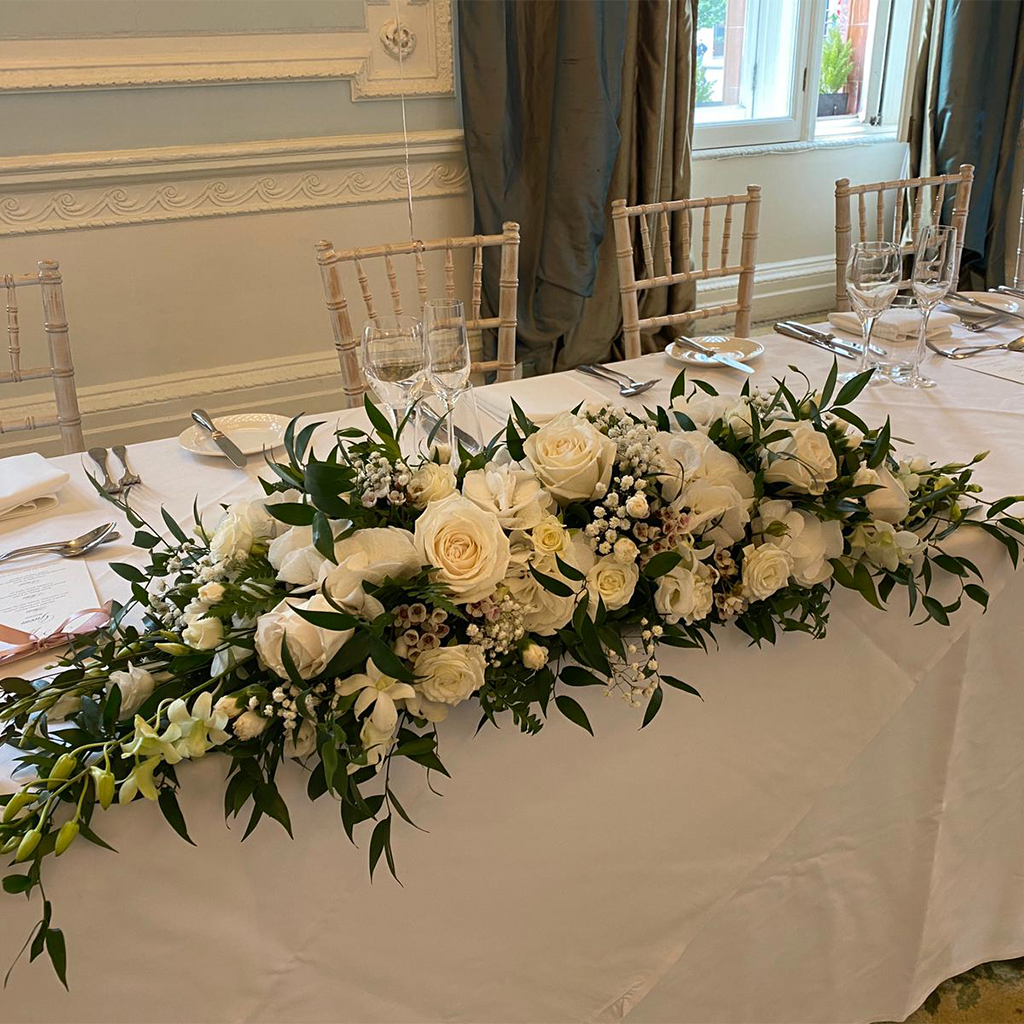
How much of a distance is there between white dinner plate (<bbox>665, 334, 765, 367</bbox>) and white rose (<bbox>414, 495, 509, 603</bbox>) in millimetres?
1036

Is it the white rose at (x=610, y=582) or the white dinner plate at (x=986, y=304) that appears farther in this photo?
the white dinner plate at (x=986, y=304)

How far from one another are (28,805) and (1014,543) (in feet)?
3.03

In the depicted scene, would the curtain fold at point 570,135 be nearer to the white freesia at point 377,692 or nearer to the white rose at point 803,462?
the white rose at point 803,462

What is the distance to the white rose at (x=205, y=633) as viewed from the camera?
29.1 inches

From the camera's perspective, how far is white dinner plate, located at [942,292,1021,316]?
1955 mm

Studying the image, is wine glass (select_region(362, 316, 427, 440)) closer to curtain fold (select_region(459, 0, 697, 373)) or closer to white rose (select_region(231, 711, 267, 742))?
white rose (select_region(231, 711, 267, 742))

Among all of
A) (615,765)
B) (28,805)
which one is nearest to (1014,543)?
(615,765)

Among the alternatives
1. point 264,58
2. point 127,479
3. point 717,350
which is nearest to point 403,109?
point 264,58

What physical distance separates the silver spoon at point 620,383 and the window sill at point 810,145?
2.41 meters

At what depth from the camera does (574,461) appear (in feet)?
2.71

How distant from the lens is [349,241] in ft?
10.1

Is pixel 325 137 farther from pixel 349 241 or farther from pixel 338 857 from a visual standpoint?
pixel 338 857

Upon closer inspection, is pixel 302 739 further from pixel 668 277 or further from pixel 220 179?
pixel 220 179

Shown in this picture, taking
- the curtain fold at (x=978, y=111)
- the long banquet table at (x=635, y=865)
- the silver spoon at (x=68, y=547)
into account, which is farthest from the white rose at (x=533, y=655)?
the curtain fold at (x=978, y=111)
